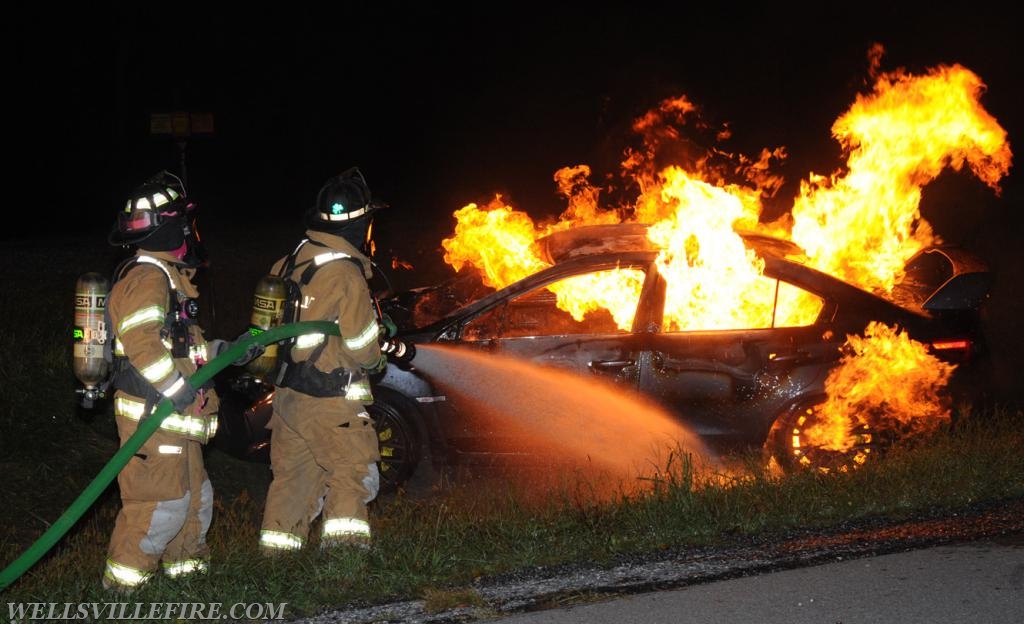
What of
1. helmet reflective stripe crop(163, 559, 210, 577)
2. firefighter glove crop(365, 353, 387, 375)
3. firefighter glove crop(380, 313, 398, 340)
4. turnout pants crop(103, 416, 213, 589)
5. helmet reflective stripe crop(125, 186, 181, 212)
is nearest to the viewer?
turnout pants crop(103, 416, 213, 589)

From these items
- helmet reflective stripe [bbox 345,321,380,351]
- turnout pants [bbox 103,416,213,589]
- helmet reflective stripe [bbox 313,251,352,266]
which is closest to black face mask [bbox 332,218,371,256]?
helmet reflective stripe [bbox 313,251,352,266]

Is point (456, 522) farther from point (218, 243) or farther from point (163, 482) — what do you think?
point (218, 243)

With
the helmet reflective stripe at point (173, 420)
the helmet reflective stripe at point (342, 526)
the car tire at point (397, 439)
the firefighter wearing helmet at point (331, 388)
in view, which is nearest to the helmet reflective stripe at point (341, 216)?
the firefighter wearing helmet at point (331, 388)

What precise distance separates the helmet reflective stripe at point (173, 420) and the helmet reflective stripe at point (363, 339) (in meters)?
0.71

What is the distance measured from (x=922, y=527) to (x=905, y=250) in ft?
7.86

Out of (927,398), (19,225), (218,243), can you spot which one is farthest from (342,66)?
(927,398)

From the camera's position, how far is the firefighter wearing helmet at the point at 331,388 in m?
4.79

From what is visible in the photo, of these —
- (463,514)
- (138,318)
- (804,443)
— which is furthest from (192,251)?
(804,443)

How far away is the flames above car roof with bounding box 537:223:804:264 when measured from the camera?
6590mm

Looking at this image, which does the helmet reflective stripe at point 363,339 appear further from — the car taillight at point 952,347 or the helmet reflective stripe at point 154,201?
the car taillight at point 952,347

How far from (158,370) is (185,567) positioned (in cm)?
94

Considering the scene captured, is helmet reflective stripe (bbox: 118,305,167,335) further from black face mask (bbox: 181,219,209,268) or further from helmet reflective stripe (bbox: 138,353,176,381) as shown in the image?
black face mask (bbox: 181,219,209,268)

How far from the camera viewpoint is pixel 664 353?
6270 mm

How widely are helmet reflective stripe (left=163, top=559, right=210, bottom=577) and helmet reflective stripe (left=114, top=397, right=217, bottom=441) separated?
0.54 metres
